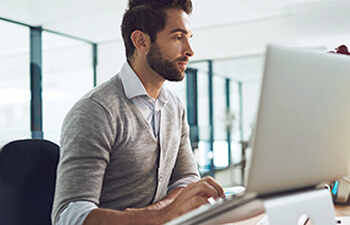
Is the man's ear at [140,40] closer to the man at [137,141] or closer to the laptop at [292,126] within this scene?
the man at [137,141]

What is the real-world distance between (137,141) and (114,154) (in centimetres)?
8

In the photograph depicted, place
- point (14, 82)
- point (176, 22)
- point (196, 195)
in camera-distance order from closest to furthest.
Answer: point (196, 195)
point (176, 22)
point (14, 82)

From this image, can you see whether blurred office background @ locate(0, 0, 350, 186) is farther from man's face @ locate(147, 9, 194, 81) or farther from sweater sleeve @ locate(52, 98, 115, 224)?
sweater sleeve @ locate(52, 98, 115, 224)

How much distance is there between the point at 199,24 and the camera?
524 cm

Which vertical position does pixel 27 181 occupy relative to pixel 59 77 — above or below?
below

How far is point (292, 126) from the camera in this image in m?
0.58

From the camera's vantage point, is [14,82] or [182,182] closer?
[182,182]

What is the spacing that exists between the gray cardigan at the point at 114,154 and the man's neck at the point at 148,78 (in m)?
0.07

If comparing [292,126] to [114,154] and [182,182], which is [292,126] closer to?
[114,154]

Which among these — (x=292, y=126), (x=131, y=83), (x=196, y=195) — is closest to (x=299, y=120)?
(x=292, y=126)

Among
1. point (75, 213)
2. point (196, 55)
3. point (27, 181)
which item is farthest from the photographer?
point (196, 55)

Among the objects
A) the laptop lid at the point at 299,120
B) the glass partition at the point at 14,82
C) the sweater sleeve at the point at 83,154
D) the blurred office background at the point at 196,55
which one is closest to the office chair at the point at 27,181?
the sweater sleeve at the point at 83,154

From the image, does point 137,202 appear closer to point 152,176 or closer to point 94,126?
point 152,176

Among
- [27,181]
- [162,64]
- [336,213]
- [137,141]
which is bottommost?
[336,213]
